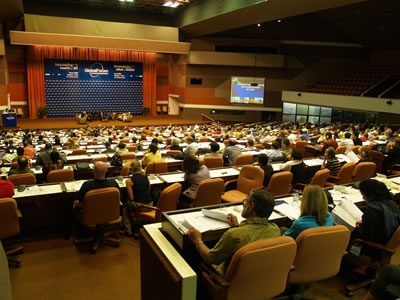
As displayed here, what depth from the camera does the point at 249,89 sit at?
21.3m

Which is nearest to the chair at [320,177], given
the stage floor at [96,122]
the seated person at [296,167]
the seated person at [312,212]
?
the seated person at [296,167]

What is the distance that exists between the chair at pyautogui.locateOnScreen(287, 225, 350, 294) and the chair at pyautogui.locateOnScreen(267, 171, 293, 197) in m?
2.40

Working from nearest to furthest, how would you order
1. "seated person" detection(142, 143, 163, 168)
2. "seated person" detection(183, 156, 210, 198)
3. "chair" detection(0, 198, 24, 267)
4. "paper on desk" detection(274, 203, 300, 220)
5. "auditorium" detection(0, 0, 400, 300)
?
"auditorium" detection(0, 0, 400, 300), "paper on desk" detection(274, 203, 300, 220), "chair" detection(0, 198, 24, 267), "seated person" detection(183, 156, 210, 198), "seated person" detection(142, 143, 163, 168)

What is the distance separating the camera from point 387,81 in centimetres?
1867

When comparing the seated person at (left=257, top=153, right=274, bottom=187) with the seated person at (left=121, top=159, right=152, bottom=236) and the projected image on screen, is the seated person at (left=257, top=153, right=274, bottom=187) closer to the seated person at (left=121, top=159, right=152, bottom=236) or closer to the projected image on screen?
the seated person at (left=121, top=159, right=152, bottom=236)

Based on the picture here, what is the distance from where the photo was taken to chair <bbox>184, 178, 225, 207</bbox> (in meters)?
4.99

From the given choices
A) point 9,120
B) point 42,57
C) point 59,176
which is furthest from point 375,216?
point 42,57

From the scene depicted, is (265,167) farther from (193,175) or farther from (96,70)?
(96,70)

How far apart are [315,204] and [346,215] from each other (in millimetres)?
706

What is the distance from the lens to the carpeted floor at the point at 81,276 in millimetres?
3674

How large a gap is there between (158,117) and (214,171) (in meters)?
16.8

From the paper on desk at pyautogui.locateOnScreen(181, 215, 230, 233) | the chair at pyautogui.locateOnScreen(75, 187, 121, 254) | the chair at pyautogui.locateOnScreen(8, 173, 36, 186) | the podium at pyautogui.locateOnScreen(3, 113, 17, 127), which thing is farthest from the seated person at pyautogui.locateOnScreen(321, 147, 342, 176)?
the podium at pyautogui.locateOnScreen(3, 113, 17, 127)

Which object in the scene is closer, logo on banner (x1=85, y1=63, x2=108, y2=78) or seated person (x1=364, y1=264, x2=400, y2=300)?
seated person (x1=364, y1=264, x2=400, y2=300)

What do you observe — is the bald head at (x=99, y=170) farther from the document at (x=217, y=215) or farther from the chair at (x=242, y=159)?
the chair at (x=242, y=159)
